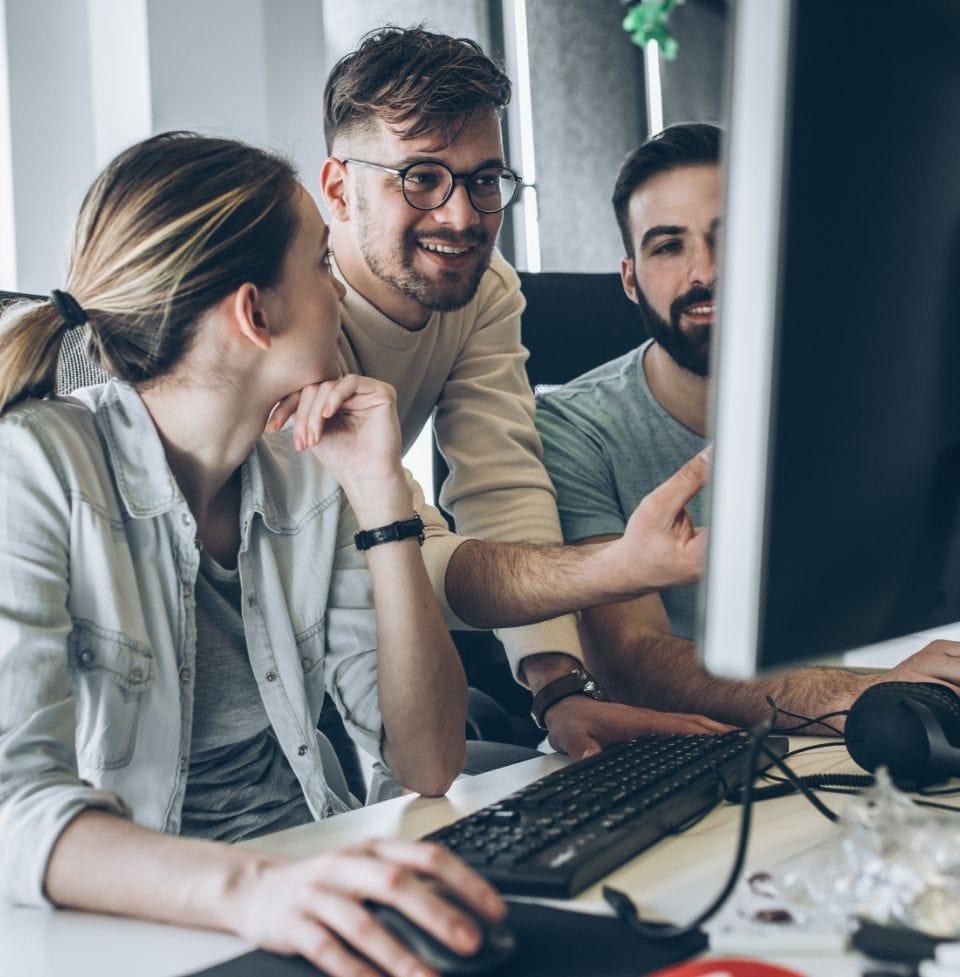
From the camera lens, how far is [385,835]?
0.91 m

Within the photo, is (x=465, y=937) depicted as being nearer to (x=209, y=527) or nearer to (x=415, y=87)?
(x=209, y=527)

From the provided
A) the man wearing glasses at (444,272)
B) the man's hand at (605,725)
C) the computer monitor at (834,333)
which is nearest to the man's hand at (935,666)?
the man's hand at (605,725)

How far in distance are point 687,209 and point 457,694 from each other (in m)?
0.83

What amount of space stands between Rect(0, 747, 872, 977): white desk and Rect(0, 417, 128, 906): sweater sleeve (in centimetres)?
4

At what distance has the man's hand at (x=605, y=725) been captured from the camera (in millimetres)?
1175

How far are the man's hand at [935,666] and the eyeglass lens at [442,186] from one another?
0.92 m

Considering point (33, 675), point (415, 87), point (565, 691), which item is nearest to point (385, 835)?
point (33, 675)

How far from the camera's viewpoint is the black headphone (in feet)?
3.09

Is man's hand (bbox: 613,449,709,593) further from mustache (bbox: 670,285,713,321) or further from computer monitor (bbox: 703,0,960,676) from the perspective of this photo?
mustache (bbox: 670,285,713,321)

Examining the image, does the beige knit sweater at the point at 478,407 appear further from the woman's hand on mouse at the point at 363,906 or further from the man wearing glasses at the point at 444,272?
the woman's hand on mouse at the point at 363,906

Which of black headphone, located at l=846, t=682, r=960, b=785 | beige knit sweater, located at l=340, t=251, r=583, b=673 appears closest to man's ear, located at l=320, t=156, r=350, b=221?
beige knit sweater, located at l=340, t=251, r=583, b=673

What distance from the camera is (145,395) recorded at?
119 cm

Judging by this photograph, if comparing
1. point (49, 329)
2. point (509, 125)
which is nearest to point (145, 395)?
point (49, 329)

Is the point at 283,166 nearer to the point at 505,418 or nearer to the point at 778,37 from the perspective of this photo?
the point at 505,418
